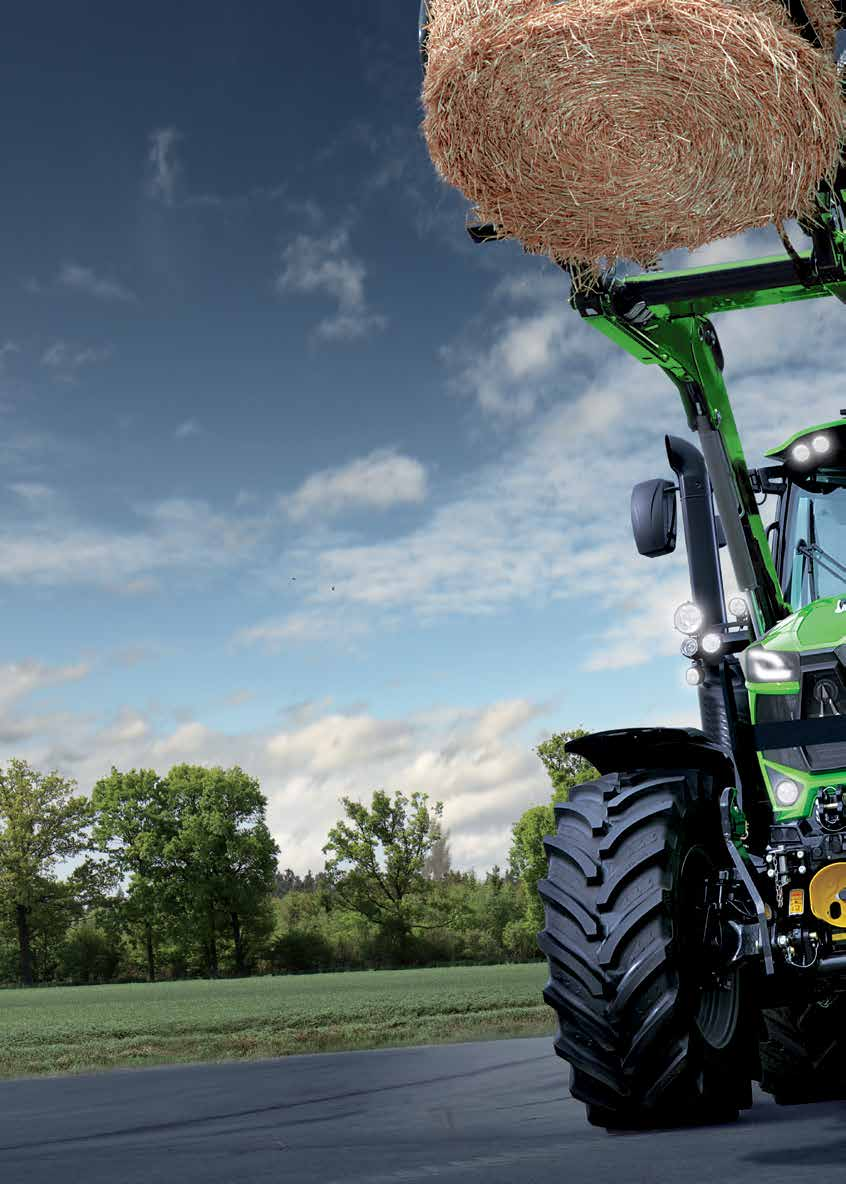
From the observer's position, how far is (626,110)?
563 centimetres

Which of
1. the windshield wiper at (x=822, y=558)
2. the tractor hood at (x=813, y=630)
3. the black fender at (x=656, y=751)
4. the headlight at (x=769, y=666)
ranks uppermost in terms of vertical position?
the windshield wiper at (x=822, y=558)

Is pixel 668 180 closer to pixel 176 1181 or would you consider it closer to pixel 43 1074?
pixel 176 1181

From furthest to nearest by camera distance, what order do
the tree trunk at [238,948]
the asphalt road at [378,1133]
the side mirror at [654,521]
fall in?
the tree trunk at [238,948], the side mirror at [654,521], the asphalt road at [378,1133]

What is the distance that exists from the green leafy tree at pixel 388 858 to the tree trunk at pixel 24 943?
55.1ft

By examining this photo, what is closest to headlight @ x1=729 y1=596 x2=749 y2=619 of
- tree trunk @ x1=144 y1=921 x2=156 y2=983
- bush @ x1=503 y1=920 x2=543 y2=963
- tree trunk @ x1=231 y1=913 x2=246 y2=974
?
bush @ x1=503 y1=920 x2=543 y2=963

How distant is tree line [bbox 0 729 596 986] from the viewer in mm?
71500

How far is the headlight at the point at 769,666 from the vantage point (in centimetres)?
636

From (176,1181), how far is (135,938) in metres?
73.0

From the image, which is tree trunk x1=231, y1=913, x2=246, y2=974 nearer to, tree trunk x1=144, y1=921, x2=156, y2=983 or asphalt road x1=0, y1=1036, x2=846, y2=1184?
tree trunk x1=144, y1=921, x2=156, y2=983

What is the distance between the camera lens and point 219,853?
2936 inches

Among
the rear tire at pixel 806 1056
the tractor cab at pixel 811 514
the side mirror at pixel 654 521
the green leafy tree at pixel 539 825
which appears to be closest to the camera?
the side mirror at pixel 654 521

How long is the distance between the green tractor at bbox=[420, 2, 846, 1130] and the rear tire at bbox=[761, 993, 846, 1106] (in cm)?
2

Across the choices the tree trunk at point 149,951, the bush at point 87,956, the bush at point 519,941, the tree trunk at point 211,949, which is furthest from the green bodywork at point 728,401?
the bush at point 87,956

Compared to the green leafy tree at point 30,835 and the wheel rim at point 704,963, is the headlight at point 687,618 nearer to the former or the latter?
the wheel rim at point 704,963
